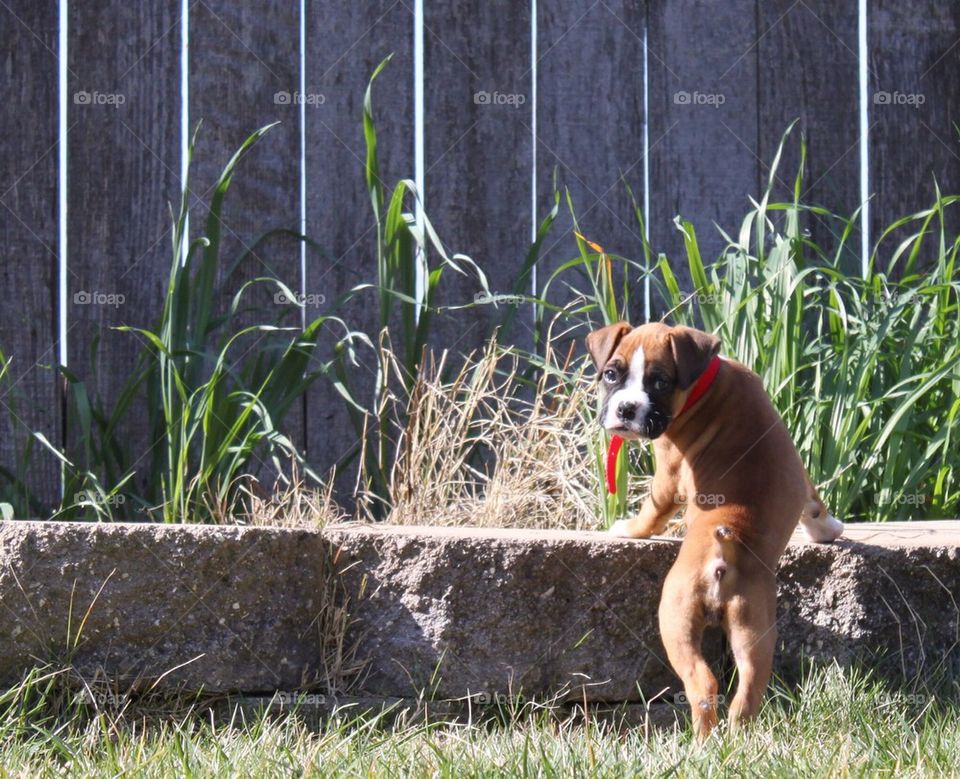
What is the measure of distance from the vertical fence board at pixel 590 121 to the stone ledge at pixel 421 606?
206cm

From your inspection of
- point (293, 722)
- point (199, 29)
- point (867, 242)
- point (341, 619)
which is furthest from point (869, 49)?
point (293, 722)

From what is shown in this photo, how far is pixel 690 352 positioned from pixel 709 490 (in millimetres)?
342

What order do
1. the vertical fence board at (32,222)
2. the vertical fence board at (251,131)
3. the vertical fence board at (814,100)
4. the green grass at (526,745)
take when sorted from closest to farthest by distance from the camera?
the green grass at (526,745)
the vertical fence board at (32,222)
the vertical fence board at (251,131)
the vertical fence board at (814,100)

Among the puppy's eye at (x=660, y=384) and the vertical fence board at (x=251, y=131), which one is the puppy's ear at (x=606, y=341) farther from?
the vertical fence board at (x=251, y=131)

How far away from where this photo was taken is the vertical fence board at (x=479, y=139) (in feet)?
15.8

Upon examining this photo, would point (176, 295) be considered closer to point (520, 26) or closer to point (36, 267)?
point (36, 267)

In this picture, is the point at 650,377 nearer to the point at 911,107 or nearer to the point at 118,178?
the point at 118,178

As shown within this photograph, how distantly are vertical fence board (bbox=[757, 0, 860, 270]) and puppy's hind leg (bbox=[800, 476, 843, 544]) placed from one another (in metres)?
2.09

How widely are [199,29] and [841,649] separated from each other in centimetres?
335

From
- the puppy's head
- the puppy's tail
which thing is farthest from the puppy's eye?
the puppy's tail

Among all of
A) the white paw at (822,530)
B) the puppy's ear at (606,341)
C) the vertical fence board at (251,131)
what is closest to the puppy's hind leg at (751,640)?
the white paw at (822,530)

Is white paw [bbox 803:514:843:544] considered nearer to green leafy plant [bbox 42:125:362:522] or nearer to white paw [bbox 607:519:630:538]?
white paw [bbox 607:519:630:538]

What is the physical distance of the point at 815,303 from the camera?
416cm

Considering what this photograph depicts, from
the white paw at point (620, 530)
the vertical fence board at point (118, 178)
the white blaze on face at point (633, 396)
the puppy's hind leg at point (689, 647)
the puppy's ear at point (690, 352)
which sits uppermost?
the vertical fence board at point (118, 178)
